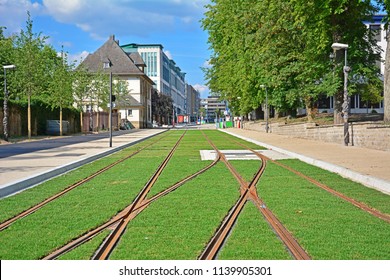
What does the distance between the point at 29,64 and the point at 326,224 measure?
33321 mm

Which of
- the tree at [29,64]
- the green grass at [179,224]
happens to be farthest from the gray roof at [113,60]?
the green grass at [179,224]

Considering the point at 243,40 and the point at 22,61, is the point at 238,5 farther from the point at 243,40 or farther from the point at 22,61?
the point at 22,61

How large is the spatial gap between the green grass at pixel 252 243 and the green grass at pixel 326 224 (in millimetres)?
312

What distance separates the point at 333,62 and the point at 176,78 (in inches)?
6261

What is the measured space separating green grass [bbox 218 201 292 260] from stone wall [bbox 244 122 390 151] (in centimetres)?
1572

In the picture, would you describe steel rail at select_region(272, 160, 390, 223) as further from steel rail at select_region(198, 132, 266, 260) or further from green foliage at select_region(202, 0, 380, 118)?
green foliage at select_region(202, 0, 380, 118)

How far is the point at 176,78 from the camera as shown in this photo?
18812 cm

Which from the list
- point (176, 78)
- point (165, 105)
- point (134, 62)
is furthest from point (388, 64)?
point (176, 78)

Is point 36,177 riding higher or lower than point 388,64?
lower

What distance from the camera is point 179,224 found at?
7.12m


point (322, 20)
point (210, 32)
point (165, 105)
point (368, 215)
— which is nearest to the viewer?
point (368, 215)

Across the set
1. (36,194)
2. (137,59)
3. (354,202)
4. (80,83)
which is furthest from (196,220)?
(137,59)

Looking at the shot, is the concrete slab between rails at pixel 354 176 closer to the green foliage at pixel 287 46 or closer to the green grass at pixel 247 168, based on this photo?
the green grass at pixel 247 168

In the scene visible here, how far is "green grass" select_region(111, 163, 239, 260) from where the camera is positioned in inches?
221
